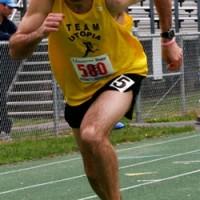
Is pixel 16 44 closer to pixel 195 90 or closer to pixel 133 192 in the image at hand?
pixel 133 192

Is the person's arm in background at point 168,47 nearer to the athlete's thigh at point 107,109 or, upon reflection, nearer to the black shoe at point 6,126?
the athlete's thigh at point 107,109

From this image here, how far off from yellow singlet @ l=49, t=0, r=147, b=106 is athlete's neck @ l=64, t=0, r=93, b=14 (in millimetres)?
27

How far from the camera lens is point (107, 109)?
5.60 meters

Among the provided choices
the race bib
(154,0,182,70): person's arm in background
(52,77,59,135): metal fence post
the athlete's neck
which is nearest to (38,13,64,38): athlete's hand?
the athlete's neck

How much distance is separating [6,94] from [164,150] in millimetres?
→ 3087

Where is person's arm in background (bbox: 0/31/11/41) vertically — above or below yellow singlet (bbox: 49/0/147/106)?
below

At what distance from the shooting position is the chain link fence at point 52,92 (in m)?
14.3

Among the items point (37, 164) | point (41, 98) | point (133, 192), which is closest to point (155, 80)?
point (41, 98)

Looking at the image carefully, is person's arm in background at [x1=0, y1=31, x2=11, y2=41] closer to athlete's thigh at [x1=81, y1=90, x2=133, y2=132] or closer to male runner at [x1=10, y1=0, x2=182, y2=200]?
male runner at [x1=10, y1=0, x2=182, y2=200]

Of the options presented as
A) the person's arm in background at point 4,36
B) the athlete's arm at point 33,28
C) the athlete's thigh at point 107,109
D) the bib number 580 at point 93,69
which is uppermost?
the athlete's arm at point 33,28

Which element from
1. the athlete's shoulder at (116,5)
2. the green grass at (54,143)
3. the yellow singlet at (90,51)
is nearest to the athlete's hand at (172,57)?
the yellow singlet at (90,51)

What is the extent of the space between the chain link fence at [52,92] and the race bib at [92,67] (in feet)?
25.7

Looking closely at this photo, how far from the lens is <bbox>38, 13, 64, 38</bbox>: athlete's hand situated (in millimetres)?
5223

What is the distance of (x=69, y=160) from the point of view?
11.3 m
